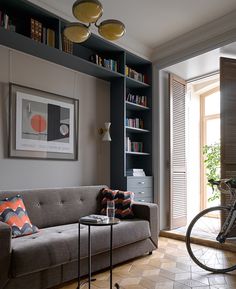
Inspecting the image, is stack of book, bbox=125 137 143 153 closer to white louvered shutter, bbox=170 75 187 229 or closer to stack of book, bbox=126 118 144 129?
stack of book, bbox=126 118 144 129

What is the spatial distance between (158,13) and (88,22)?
1.70 metres

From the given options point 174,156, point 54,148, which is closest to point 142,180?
point 174,156

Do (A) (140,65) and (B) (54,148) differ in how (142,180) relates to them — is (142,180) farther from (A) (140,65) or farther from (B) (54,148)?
(A) (140,65)

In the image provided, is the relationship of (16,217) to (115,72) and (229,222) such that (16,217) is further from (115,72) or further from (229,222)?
(115,72)

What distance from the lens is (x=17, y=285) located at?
202cm

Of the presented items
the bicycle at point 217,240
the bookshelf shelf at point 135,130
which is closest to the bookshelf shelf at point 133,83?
the bookshelf shelf at point 135,130

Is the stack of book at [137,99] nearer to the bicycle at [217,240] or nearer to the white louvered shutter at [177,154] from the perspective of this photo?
the white louvered shutter at [177,154]

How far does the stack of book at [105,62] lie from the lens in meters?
3.65

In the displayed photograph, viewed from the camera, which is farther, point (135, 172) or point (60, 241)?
point (135, 172)

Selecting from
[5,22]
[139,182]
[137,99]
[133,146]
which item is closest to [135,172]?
[139,182]

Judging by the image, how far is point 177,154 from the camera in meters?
4.49

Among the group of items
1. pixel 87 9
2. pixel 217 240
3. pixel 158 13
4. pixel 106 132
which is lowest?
pixel 217 240

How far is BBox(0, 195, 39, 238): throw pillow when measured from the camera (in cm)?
237

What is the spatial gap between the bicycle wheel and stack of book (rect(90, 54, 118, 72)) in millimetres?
2286
